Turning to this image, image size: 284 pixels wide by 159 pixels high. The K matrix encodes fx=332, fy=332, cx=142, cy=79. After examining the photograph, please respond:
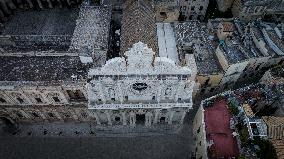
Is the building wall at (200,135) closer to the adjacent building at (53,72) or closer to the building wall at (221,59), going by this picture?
the building wall at (221,59)

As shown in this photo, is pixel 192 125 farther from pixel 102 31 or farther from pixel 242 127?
pixel 102 31

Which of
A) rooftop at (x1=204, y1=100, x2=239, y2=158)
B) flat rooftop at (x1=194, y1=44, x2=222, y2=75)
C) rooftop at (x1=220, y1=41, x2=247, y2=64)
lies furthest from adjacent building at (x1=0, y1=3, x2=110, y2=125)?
rooftop at (x1=220, y1=41, x2=247, y2=64)

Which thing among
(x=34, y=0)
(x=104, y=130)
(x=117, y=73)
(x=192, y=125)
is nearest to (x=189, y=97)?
(x=192, y=125)

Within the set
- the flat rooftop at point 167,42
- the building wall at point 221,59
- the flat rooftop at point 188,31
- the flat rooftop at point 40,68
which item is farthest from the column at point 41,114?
the building wall at point 221,59

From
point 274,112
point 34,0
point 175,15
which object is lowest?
point 274,112

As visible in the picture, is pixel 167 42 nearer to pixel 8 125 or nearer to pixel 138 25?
pixel 138 25

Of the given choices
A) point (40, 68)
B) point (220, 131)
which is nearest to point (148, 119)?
point (220, 131)

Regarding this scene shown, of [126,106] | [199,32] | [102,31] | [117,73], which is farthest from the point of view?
[199,32]
